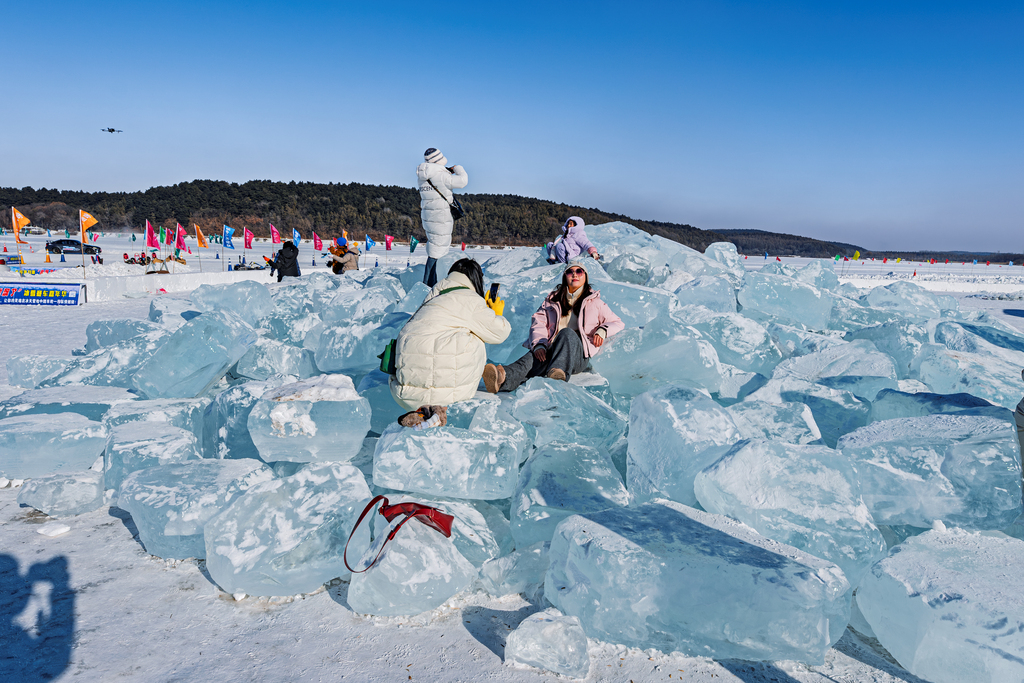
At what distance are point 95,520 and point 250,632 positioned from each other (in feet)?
3.95

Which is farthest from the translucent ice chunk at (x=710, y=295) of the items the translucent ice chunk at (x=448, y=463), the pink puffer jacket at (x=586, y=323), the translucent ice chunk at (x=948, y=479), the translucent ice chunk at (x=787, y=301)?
the translucent ice chunk at (x=448, y=463)

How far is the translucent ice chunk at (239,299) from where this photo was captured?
5.54 metres

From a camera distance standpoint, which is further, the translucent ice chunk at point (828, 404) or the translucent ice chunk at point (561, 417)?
the translucent ice chunk at point (828, 404)

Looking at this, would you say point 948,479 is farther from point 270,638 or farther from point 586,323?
point 270,638

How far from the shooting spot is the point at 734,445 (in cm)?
220

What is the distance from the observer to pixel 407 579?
73.0 inches

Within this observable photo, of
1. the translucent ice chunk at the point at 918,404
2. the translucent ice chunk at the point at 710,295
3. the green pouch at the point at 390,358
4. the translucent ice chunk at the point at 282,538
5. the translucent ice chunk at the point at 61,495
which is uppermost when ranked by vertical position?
the translucent ice chunk at the point at 710,295

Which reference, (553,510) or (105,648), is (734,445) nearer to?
(553,510)

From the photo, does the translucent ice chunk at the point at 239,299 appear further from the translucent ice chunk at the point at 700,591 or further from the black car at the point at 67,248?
the black car at the point at 67,248

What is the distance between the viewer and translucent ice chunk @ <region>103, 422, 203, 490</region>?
2590mm

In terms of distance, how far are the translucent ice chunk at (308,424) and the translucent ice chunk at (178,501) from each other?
10.2 inches

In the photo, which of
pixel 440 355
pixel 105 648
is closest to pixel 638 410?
pixel 440 355

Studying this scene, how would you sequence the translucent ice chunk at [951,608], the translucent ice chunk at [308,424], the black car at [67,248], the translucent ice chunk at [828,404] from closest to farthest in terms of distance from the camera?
1. the translucent ice chunk at [951,608]
2. the translucent ice chunk at [308,424]
3. the translucent ice chunk at [828,404]
4. the black car at [67,248]

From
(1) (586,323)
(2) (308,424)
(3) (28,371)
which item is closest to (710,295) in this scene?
(1) (586,323)
